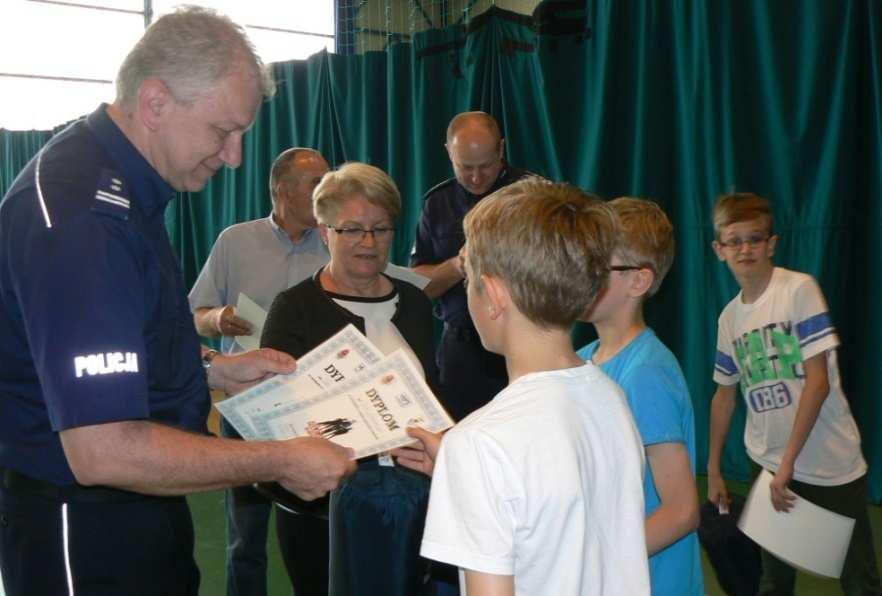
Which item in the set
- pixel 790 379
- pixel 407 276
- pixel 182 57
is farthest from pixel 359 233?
pixel 790 379

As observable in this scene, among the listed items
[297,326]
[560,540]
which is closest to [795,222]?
[297,326]

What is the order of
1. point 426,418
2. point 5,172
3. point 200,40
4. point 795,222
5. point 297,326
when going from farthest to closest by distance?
1. point 5,172
2. point 795,222
3. point 297,326
4. point 426,418
5. point 200,40

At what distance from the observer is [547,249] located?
124 cm

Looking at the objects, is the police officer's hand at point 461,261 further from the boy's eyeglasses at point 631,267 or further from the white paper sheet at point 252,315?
the white paper sheet at point 252,315

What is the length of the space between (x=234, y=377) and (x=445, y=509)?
1012 mm

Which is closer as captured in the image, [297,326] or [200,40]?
[200,40]

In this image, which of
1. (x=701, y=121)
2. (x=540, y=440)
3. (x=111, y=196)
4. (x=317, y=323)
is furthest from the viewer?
(x=701, y=121)

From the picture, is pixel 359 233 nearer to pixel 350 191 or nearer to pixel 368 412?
pixel 350 191

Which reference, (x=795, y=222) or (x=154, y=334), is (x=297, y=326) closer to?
(x=154, y=334)

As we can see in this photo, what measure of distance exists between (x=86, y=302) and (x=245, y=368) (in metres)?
0.76

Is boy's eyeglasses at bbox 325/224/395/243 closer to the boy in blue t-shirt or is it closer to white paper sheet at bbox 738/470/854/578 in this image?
the boy in blue t-shirt

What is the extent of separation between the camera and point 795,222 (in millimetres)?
4383

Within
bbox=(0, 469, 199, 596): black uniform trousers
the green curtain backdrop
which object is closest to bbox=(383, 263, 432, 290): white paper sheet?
bbox=(0, 469, 199, 596): black uniform trousers

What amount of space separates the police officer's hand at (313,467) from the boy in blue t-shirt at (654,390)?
564 millimetres
